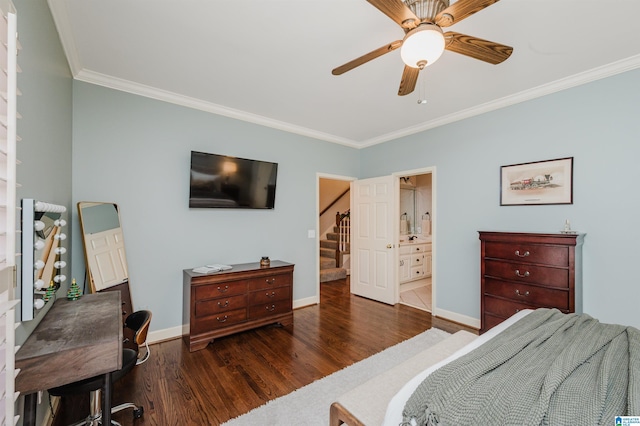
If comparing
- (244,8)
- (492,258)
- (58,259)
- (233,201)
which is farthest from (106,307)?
(492,258)

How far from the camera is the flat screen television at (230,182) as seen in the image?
328 cm

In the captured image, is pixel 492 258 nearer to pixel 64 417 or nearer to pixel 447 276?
pixel 447 276

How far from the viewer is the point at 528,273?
108 inches

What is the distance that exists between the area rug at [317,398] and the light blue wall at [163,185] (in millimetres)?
1808

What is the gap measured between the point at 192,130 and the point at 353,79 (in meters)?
2.01

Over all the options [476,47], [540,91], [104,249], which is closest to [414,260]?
[540,91]

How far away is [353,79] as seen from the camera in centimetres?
280

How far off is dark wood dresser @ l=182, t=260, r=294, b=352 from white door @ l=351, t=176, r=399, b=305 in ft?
5.59

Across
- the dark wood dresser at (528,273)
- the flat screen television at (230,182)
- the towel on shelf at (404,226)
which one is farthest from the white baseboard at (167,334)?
the towel on shelf at (404,226)

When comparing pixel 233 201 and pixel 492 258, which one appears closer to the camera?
pixel 492 258

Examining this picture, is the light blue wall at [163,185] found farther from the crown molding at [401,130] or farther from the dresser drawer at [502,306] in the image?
the dresser drawer at [502,306]

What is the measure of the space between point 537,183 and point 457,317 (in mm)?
1947

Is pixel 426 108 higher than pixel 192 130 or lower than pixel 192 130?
higher

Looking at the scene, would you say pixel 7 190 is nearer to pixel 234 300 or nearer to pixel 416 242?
pixel 234 300
